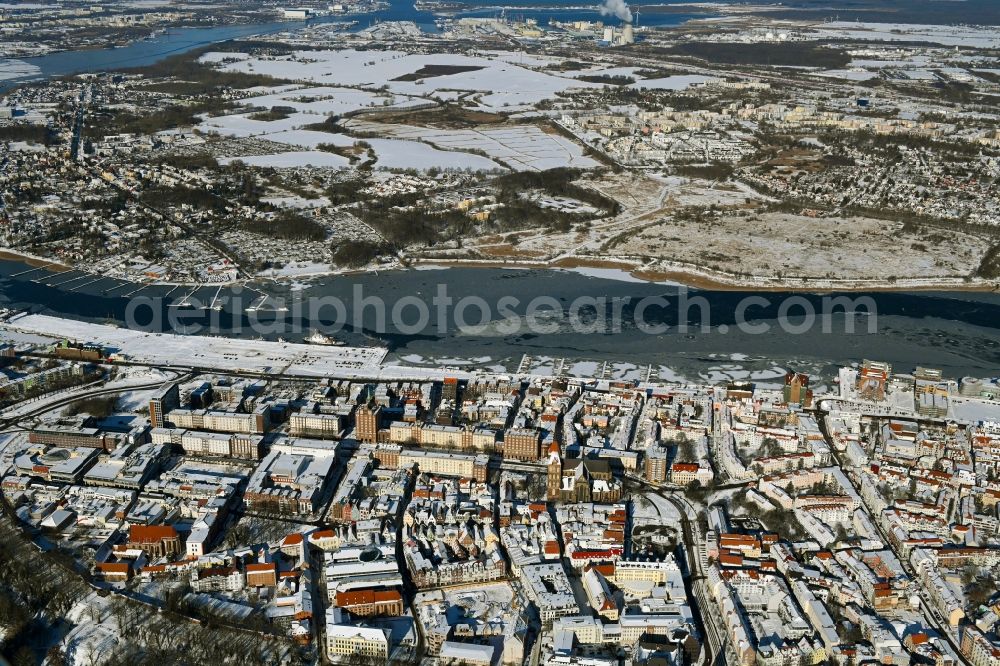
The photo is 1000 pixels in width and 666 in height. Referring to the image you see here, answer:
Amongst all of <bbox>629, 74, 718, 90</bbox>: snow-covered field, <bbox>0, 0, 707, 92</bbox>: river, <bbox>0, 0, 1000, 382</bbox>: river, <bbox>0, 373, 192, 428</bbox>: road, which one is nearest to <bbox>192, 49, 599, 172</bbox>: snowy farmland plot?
<bbox>629, 74, 718, 90</bbox>: snow-covered field

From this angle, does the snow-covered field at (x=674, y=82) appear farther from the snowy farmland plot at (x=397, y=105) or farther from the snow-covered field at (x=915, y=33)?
the snow-covered field at (x=915, y=33)

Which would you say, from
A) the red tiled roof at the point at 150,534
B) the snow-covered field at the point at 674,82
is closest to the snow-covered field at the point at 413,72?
the snow-covered field at the point at 674,82

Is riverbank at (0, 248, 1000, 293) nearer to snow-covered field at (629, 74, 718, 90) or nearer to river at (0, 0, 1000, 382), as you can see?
river at (0, 0, 1000, 382)

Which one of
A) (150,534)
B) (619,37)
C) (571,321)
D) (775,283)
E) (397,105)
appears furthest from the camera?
(619,37)

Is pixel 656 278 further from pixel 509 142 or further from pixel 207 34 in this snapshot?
pixel 207 34

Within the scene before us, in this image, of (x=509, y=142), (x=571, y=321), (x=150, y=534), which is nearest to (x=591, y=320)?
(x=571, y=321)

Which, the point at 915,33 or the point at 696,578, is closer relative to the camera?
the point at 696,578

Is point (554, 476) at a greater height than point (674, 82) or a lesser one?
lesser
